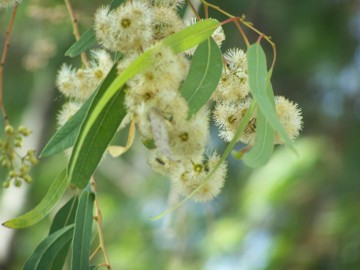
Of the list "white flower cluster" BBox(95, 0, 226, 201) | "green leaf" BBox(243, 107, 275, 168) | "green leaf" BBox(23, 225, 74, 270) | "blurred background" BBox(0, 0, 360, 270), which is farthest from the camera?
"blurred background" BBox(0, 0, 360, 270)

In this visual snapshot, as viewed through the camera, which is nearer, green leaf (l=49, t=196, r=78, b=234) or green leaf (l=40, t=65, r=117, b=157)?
green leaf (l=40, t=65, r=117, b=157)

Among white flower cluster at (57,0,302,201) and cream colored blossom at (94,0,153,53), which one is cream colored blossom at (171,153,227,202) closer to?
white flower cluster at (57,0,302,201)

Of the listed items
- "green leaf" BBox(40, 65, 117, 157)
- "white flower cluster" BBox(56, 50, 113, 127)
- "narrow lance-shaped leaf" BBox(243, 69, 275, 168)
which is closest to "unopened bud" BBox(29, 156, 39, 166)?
"white flower cluster" BBox(56, 50, 113, 127)

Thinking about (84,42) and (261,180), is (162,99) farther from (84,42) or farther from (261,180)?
(261,180)

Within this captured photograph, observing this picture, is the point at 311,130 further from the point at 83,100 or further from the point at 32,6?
the point at 83,100

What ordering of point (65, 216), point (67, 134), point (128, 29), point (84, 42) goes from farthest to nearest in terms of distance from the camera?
point (65, 216) → point (84, 42) → point (67, 134) → point (128, 29)

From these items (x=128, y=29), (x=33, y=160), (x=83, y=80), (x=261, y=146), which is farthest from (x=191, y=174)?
(x=33, y=160)
